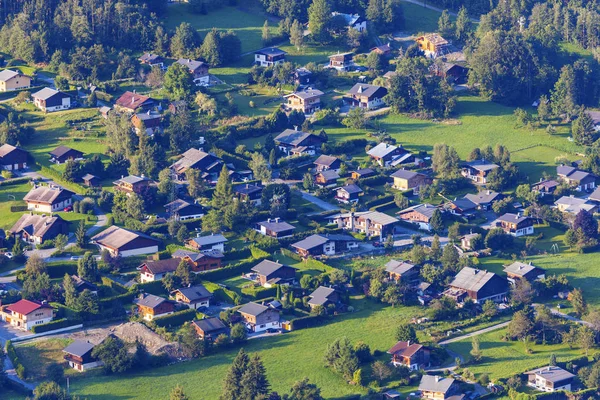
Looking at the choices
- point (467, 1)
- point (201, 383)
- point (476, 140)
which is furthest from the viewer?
point (467, 1)

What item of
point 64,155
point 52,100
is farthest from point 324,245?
point 52,100

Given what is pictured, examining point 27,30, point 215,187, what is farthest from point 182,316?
point 27,30

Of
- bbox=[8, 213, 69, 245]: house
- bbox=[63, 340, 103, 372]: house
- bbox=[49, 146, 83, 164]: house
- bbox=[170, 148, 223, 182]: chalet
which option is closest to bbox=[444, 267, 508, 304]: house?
bbox=[63, 340, 103, 372]: house

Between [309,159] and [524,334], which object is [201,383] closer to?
[524,334]

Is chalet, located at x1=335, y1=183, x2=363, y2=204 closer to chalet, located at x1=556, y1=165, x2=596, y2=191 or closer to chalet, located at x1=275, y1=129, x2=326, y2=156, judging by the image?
chalet, located at x1=275, y1=129, x2=326, y2=156

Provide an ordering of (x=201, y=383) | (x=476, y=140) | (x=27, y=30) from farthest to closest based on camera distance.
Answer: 1. (x=27, y=30)
2. (x=476, y=140)
3. (x=201, y=383)

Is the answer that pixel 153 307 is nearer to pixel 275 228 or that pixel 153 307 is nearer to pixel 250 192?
pixel 275 228

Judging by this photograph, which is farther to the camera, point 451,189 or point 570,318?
point 451,189

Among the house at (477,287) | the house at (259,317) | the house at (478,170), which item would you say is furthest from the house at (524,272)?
the house at (478,170)
